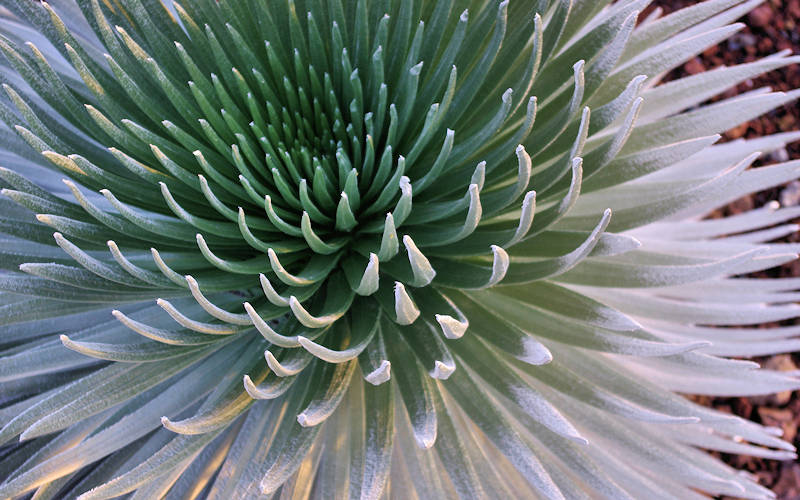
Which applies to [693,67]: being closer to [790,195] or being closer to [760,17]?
[760,17]

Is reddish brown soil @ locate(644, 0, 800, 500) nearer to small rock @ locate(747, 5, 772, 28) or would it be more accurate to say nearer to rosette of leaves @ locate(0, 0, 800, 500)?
small rock @ locate(747, 5, 772, 28)

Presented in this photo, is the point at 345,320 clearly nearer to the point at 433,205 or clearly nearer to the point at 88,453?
the point at 433,205

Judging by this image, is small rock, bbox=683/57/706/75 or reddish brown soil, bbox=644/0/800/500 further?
small rock, bbox=683/57/706/75

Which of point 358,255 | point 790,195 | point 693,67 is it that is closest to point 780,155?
point 790,195

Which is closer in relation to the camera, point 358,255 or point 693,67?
point 358,255

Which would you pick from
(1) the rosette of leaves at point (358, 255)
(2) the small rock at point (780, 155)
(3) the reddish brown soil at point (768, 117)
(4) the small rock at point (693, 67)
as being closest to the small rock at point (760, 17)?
(3) the reddish brown soil at point (768, 117)

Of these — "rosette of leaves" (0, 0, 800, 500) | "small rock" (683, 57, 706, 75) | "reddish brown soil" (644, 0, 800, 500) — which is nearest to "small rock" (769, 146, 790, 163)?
"reddish brown soil" (644, 0, 800, 500)
